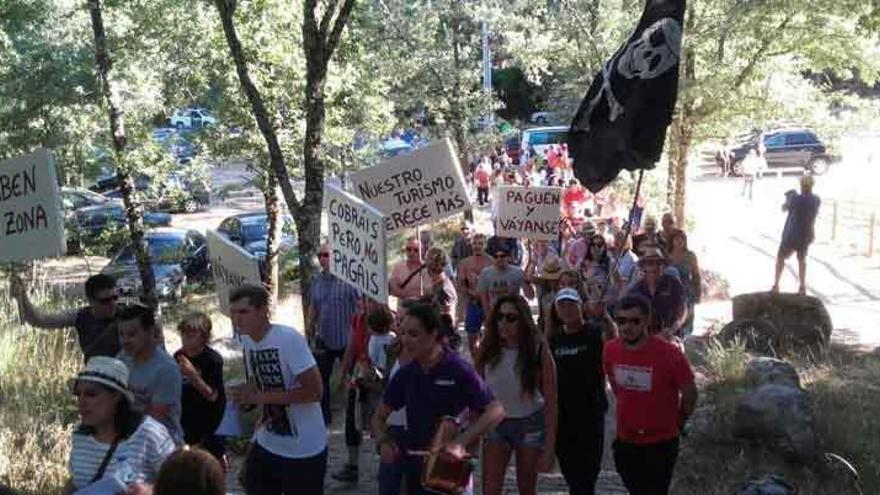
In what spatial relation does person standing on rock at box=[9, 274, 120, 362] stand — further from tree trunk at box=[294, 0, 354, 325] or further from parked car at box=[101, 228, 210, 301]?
parked car at box=[101, 228, 210, 301]

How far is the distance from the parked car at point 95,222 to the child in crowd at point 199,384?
9214 mm

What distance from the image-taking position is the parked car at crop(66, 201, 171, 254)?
667 inches

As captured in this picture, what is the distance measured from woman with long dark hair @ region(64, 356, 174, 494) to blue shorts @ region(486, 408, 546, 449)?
238cm

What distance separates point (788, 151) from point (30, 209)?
118 feet

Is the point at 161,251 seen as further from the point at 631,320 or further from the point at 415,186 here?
the point at 631,320

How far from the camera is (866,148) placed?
130ft

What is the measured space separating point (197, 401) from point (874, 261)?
54.0 ft

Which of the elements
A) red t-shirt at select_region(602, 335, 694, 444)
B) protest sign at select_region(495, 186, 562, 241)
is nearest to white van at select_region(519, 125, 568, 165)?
protest sign at select_region(495, 186, 562, 241)

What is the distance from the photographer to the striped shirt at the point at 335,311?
8711mm

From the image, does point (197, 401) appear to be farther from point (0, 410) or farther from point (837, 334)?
point (837, 334)

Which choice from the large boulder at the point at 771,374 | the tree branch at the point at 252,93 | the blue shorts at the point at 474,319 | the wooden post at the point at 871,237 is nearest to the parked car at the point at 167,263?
the tree branch at the point at 252,93

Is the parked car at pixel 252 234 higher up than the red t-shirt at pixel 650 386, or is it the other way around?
the red t-shirt at pixel 650 386

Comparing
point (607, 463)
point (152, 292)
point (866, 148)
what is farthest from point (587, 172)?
point (866, 148)

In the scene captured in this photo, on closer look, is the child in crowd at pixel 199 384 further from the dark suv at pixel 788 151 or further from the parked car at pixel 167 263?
the dark suv at pixel 788 151
